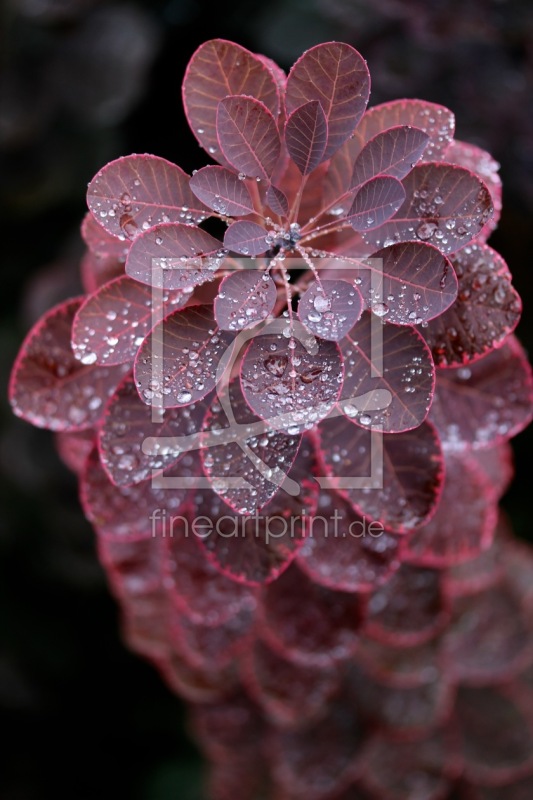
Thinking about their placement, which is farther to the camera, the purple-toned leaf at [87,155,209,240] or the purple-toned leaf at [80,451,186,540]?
the purple-toned leaf at [80,451,186,540]

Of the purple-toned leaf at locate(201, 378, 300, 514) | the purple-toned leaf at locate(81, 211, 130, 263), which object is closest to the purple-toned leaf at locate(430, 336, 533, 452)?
the purple-toned leaf at locate(201, 378, 300, 514)

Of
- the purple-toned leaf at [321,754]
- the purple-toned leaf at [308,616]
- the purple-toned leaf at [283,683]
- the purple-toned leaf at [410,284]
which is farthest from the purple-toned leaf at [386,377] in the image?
the purple-toned leaf at [321,754]

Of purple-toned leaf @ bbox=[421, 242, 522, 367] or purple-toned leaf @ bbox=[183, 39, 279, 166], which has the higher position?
purple-toned leaf @ bbox=[183, 39, 279, 166]

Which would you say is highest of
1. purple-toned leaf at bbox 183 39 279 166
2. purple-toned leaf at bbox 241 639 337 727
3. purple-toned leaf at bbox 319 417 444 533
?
purple-toned leaf at bbox 183 39 279 166

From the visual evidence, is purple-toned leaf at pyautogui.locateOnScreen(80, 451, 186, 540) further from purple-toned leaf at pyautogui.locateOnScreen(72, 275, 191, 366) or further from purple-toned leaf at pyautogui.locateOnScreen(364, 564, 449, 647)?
purple-toned leaf at pyautogui.locateOnScreen(364, 564, 449, 647)

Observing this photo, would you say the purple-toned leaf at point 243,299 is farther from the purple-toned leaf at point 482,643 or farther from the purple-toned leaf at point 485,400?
the purple-toned leaf at point 482,643

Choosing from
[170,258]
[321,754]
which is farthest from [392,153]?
[321,754]
